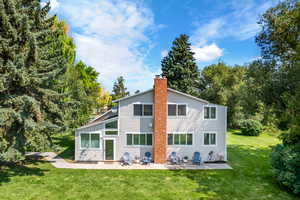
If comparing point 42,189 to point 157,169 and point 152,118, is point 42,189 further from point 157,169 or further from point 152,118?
point 152,118

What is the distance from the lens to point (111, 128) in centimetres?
1312

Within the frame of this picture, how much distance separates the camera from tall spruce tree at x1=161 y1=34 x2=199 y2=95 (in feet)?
92.1

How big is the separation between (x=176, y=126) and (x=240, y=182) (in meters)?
5.50

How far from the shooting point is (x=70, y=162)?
12.8m

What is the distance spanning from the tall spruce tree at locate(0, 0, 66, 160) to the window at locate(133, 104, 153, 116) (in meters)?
5.66

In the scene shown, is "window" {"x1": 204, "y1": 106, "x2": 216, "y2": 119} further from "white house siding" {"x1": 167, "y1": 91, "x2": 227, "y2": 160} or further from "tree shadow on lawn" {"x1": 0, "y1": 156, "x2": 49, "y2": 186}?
"tree shadow on lawn" {"x1": 0, "y1": 156, "x2": 49, "y2": 186}

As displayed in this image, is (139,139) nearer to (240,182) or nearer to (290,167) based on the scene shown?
(240,182)

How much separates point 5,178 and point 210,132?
14107 mm

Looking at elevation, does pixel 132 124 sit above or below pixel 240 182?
above

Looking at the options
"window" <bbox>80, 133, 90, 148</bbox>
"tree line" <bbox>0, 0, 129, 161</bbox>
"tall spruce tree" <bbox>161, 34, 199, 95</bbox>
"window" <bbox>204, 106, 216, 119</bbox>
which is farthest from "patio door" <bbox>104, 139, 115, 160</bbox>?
"tall spruce tree" <bbox>161, 34, 199, 95</bbox>

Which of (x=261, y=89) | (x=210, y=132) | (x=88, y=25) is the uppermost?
(x=88, y=25)

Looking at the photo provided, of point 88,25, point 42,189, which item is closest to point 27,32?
point 88,25

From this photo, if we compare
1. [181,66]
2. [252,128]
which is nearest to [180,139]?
[252,128]

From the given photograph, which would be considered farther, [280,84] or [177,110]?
[177,110]
